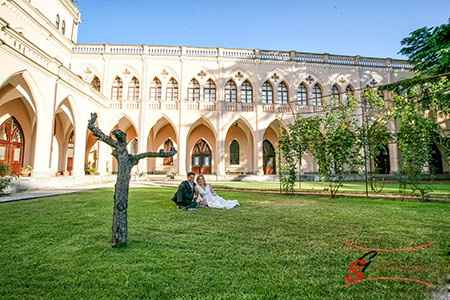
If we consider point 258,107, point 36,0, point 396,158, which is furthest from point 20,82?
point 396,158

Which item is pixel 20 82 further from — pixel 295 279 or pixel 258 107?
pixel 258 107

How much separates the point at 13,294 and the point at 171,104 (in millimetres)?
20745

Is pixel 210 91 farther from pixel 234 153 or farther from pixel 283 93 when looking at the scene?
pixel 283 93

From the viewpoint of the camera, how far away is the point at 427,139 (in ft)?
27.5

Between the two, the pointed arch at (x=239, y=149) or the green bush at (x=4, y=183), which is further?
the pointed arch at (x=239, y=149)

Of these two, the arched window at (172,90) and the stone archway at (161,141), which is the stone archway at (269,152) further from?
the arched window at (172,90)

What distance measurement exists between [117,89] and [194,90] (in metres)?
6.92

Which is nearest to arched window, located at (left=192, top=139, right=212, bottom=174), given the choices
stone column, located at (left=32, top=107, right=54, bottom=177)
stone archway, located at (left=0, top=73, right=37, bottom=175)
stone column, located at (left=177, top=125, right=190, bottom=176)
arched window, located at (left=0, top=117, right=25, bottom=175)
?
stone column, located at (left=177, top=125, right=190, bottom=176)

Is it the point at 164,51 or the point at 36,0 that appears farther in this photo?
the point at 164,51

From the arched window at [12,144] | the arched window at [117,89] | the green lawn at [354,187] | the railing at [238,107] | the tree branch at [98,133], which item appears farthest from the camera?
the railing at [238,107]

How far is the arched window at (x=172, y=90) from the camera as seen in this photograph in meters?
22.2

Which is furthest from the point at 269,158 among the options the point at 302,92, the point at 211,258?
the point at 211,258

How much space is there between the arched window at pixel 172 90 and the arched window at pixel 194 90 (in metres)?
1.27

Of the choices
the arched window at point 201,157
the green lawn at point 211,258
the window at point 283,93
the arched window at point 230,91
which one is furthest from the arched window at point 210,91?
the green lawn at point 211,258
